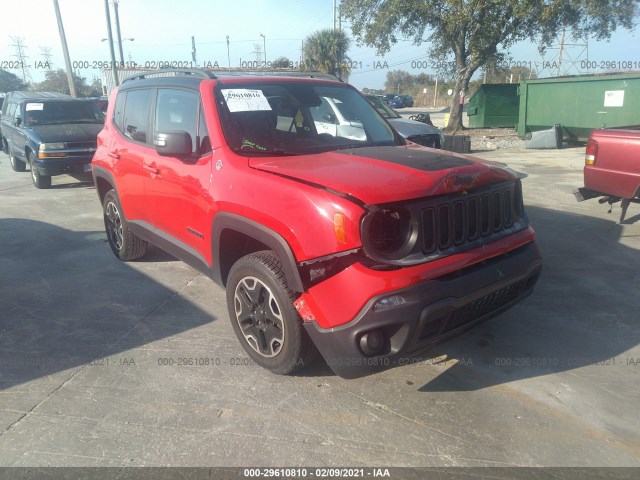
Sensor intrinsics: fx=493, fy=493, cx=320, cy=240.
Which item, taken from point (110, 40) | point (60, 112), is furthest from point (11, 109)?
point (110, 40)

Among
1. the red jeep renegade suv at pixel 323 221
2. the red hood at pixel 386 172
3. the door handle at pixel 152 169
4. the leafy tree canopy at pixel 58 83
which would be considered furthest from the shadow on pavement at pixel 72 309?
the leafy tree canopy at pixel 58 83

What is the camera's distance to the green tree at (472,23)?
1677cm

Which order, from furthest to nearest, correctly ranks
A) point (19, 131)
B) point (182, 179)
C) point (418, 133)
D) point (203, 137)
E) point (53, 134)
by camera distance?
point (19, 131)
point (53, 134)
point (418, 133)
point (182, 179)
point (203, 137)

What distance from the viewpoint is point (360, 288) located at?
2.52m

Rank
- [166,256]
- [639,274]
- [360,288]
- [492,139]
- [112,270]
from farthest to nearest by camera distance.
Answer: [492,139]
[166,256]
[112,270]
[639,274]
[360,288]

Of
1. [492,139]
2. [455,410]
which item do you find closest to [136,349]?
[455,410]

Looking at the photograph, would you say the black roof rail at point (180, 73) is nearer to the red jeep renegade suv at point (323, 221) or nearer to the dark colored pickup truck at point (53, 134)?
the red jeep renegade suv at point (323, 221)

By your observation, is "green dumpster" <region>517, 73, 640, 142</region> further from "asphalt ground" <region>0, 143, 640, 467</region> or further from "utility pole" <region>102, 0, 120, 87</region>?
"utility pole" <region>102, 0, 120, 87</region>

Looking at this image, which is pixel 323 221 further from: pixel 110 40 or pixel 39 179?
pixel 110 40

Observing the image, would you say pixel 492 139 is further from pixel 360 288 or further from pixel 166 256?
pixel 360 288

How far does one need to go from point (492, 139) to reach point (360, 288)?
16.2 metres

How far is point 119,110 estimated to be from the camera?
5113 millimetres

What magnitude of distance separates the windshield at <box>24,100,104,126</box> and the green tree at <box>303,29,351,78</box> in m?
27.5

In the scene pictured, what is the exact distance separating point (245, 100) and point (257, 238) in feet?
4.04
